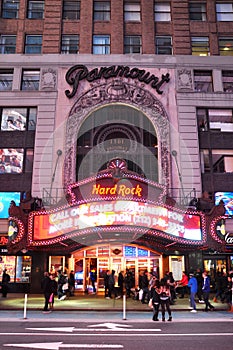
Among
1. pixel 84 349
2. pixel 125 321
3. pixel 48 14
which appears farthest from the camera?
pixel 48 14

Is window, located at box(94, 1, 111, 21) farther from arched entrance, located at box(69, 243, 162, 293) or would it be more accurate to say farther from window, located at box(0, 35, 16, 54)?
arched entrance, located at box(69, 243, 162, 293)

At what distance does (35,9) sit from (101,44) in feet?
21.9

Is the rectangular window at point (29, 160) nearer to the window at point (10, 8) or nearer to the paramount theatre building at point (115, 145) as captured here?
the paramount theatre building at point (115, 145)

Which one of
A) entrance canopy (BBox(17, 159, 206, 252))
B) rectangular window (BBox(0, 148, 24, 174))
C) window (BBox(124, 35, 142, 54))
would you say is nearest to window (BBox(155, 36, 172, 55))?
window (BBox(124, 35, 142, 54))

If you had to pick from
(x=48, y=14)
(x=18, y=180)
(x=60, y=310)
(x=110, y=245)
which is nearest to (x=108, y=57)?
(x=48, y=14)

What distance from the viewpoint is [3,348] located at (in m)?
8.84

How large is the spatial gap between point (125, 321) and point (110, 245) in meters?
12.7

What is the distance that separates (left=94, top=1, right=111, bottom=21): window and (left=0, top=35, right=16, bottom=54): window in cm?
727

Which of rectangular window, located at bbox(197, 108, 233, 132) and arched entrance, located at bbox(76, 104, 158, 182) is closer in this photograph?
arched entrance, located at bbox(76, 104, 158, 182)

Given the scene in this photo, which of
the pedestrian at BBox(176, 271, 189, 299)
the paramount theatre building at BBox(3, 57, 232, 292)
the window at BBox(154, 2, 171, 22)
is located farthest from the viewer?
the window at BBox(154, 2, 171, 22)

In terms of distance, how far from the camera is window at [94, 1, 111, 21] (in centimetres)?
3027

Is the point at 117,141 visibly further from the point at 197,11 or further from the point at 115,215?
the point at 197,11

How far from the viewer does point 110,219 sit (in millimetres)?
17875

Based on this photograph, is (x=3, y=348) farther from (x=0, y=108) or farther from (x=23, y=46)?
(x=23, y=46)
